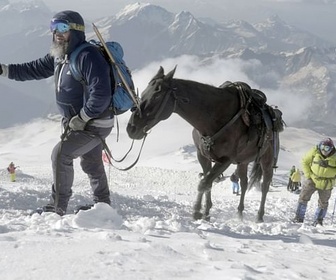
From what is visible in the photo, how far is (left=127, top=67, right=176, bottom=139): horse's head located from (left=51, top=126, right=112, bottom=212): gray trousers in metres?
0.41

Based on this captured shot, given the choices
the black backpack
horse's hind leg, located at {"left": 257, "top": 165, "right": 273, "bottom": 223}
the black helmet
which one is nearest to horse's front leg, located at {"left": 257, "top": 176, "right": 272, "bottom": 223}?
horse's hind leg, located at {"left": 257, "top": 165, "right": 273, "bottom": 223}

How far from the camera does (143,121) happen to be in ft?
20.3

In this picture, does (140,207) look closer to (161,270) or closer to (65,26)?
(65,26)

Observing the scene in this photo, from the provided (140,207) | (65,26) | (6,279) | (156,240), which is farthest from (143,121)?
(140,207)

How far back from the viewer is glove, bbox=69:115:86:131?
5.41m

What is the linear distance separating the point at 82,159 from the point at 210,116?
81.4 inches

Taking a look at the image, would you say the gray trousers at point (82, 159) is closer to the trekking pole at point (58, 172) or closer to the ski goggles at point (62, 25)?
the trekking pole at point (58, 172)

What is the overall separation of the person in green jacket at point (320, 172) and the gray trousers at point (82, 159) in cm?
539

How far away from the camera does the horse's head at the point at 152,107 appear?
6.16m

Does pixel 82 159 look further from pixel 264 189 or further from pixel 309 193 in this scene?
pixel 309 193

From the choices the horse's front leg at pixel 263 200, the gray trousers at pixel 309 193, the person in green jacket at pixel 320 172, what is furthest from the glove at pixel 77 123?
the gray trousers at pixel 309 193

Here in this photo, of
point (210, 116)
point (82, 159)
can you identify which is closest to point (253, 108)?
point (210, 116)

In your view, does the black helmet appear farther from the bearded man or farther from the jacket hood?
the jacket hood

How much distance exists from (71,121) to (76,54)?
32.6 inches
